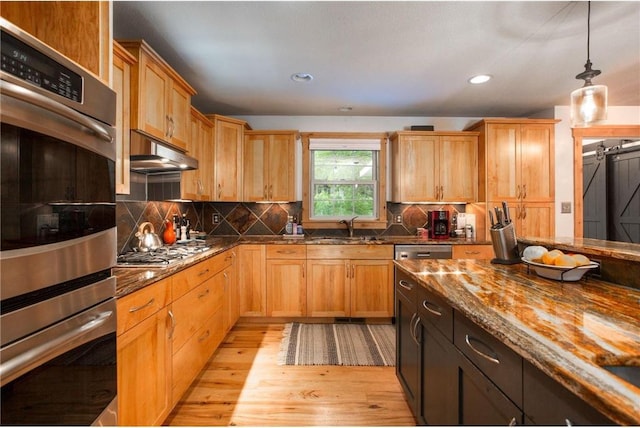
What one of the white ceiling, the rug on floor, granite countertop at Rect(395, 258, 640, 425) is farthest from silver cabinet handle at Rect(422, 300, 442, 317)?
the white ceiling


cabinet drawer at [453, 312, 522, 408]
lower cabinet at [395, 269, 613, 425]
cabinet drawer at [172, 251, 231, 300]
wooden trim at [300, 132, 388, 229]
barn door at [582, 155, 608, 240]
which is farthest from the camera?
barn door at [582, 155, 608, 240]

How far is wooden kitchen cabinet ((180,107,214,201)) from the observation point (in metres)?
2.67

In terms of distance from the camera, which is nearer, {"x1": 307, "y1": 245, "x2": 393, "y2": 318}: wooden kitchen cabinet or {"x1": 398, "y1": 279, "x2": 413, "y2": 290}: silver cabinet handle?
{"x1": 398, "y1": 279, "x2": 413, "y2": 290}: silver cabinet handle

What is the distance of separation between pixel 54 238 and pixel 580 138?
16.1 feet

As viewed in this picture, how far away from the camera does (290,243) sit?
10.6 feet

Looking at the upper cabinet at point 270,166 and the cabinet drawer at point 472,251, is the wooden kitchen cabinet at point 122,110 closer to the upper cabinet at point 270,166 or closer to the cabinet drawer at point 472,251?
the upper cabinet at point 270,166

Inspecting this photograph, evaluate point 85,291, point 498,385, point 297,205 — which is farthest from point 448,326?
point 297,205

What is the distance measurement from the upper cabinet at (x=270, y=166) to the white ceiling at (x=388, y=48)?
17.4 inches

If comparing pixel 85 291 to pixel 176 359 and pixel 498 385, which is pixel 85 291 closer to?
pixel 176 359

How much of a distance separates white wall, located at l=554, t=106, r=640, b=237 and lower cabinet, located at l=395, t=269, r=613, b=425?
3020 mm

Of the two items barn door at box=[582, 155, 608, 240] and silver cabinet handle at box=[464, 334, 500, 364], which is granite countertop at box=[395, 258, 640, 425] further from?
barn door at box=[582, 155, 608, 240]

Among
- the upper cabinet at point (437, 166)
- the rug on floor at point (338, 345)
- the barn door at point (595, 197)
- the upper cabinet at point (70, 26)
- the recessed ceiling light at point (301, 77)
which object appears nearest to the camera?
the upper cabinet at point (70, 26)

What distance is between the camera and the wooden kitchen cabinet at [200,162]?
267 centimetres

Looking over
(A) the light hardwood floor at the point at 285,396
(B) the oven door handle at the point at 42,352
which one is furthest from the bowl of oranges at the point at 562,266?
(B) the oven door handle at the point at 42,352
